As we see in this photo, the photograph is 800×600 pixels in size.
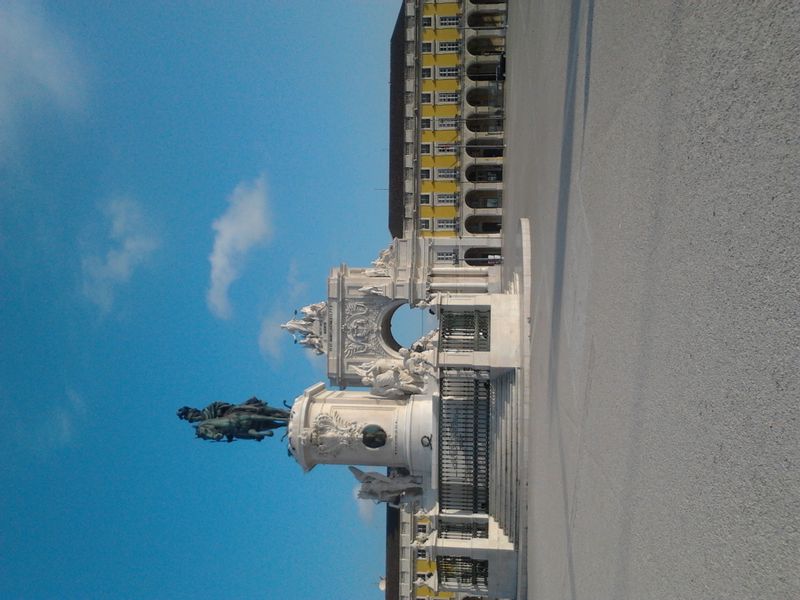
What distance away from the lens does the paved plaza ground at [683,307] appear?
462 cm

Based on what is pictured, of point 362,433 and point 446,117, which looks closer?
point 362,433

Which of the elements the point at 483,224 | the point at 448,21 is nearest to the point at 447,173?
the point at 483,224

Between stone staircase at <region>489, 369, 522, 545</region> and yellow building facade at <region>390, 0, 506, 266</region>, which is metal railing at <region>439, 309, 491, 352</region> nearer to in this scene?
stone staircase at <region>489, 369, 522, 545</region>

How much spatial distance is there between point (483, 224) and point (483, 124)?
497 centimetres

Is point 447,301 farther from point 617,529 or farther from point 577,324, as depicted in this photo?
point 617,529

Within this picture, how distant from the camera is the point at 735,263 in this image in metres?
5.23

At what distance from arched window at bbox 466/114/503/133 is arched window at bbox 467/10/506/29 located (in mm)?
4415

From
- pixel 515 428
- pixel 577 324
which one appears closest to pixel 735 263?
pixel 577 324

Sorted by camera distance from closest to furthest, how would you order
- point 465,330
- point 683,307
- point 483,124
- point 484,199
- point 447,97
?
point 683,307 < point 465,330 < point 447,97 < point 483,124 < point 484,199

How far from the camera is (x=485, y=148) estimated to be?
3822cm

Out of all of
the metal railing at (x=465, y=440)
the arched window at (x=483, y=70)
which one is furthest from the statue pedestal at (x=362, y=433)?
the arched window at (x=483, y=70)

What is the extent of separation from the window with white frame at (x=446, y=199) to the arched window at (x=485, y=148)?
2.33m

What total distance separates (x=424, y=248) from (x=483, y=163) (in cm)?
595

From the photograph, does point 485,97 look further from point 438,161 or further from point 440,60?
point 438,161
